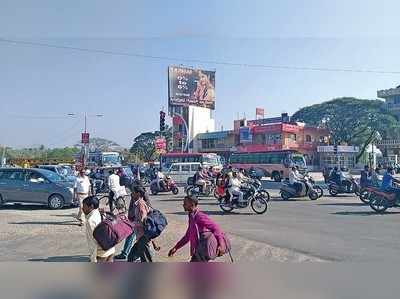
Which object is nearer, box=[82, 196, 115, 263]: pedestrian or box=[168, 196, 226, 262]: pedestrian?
box=[168, 196, 226, 262]: pedestrian

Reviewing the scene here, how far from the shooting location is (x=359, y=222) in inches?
418

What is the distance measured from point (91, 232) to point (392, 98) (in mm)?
76935

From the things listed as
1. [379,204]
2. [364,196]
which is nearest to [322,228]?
[379,204]

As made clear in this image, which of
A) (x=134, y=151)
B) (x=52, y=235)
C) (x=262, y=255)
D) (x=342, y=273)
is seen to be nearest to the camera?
(x=342, y=273)

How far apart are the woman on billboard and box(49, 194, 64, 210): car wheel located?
2886cm

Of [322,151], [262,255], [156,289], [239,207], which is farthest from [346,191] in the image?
[322,151]

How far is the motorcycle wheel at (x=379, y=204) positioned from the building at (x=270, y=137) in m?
35.7

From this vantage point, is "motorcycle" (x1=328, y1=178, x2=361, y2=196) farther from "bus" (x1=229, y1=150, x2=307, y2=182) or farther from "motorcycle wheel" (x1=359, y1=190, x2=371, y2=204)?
"bus" (x1=229, y1=150, x2=307, y2=182)

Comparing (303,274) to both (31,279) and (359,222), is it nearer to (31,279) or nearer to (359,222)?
(31,279)

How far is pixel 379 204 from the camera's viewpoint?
41.0 ft

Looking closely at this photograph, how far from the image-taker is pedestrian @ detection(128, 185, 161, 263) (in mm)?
5555

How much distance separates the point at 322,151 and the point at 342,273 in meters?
50.6

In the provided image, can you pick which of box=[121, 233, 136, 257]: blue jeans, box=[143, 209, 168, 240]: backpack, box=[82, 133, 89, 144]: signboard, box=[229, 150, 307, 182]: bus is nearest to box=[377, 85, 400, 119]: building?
box=[229, 150, 307, 182]: bus

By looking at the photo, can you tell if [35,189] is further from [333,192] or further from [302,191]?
Answer: [333,192]
